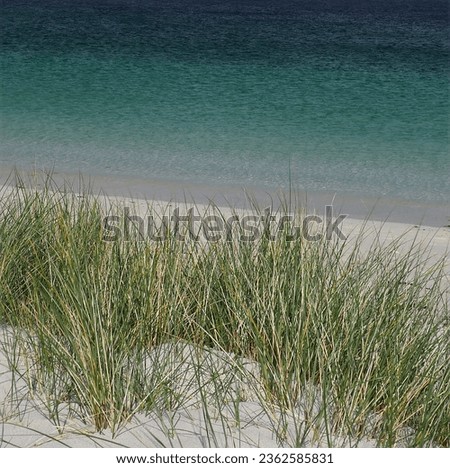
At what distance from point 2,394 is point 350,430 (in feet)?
3.19

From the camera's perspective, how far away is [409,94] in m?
11.8

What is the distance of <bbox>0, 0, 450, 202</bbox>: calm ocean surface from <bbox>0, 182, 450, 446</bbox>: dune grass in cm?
435

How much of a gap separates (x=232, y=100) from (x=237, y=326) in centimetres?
846

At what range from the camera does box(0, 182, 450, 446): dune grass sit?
7.90 ft

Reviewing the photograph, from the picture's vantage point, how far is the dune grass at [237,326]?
2.41 m

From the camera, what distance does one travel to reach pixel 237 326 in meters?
2.84

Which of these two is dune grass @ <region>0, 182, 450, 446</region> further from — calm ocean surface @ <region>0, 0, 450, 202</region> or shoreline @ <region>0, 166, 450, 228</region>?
calm ocean surface @ <region>0, 0, 450, 202</region>

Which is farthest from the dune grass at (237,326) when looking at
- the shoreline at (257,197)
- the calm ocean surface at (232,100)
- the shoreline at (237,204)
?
the calm ocean surface at (232,100)

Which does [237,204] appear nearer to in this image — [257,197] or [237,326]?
[257,197]

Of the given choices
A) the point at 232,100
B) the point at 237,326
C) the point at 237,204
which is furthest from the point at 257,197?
the point at 232,100

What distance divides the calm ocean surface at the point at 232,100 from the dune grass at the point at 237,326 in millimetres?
4350

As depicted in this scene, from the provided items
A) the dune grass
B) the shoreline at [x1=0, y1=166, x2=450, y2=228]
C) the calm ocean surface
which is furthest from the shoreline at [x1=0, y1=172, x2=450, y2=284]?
the dune grass

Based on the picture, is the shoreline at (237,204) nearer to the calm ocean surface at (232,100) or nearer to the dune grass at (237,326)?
the calm ocean surface at (232,100)
